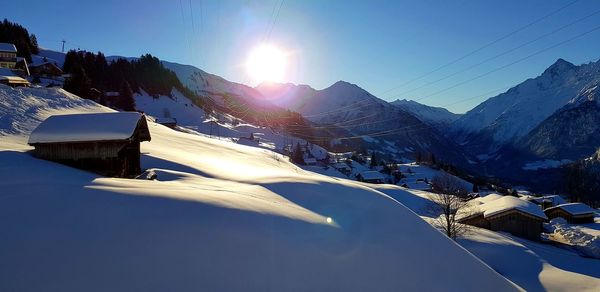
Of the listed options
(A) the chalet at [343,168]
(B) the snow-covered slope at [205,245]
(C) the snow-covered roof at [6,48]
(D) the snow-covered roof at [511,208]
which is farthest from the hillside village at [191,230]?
(A) the chalet at [343,168]

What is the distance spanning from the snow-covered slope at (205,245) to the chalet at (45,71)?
282 feet

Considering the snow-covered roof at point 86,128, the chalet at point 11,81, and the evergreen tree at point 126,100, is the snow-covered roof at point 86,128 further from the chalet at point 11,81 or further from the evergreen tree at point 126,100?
the evergreen tree at point 126,100

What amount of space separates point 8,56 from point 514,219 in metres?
90.0

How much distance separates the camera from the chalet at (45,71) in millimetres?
84875

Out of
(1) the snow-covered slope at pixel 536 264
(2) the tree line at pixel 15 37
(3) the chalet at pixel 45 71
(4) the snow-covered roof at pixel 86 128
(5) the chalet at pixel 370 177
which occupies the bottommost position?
(1) the snow-covered slope at pixel 536 264

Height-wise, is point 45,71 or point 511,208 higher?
point 45,71

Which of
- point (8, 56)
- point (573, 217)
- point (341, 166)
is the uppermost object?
point (8, 56)

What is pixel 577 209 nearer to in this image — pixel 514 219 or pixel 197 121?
pixel 514 219

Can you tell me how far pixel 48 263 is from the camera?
6.84 m

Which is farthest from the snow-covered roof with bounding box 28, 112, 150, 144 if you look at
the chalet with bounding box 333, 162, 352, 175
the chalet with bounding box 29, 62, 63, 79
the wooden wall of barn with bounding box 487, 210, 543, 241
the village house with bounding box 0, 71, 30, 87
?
the chalet with bounding box 333, 162, 352, 175

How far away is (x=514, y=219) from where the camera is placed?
138ft

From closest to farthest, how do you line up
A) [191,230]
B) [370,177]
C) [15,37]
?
[191,230]
[370,177]
[15,37]

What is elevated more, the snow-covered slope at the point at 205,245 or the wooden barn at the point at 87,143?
the wooden barn at the point at 87,143

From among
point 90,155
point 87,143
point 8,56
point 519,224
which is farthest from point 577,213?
point 8,56
